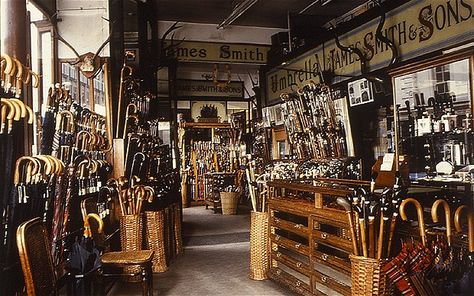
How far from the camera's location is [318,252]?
146 inches

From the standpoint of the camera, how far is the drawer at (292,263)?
12.6 ft

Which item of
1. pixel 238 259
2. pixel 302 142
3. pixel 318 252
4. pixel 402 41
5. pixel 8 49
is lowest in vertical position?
pixel 238 259

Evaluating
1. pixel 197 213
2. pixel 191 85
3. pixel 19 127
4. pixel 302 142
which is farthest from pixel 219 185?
pixel 19 127

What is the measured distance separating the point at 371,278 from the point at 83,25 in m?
3.58

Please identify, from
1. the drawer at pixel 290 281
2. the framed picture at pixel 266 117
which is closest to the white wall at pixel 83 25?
the drawer at pixel 290 281

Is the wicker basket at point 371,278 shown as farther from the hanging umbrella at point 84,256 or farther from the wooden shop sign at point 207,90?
the wooden shop sign at point 207,90

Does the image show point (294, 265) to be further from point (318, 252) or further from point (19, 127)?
point (19, 127)

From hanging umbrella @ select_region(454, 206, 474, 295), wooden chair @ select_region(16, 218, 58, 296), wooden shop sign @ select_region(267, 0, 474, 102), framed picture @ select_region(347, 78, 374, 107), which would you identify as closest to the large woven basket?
wooden chair @ select_region(16, 218, 58, 296)

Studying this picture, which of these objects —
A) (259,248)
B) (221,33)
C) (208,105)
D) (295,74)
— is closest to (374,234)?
(259,248)

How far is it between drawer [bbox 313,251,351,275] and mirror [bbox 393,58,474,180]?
5.46 ft

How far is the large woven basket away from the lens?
493 cm

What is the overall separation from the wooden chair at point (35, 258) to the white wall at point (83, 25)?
2281 mm

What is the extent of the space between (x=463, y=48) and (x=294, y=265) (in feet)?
8.31

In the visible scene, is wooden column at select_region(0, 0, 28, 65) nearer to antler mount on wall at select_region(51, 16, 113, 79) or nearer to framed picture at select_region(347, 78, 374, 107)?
antler mount on wall at select_region(51, 16, 113, 79)
